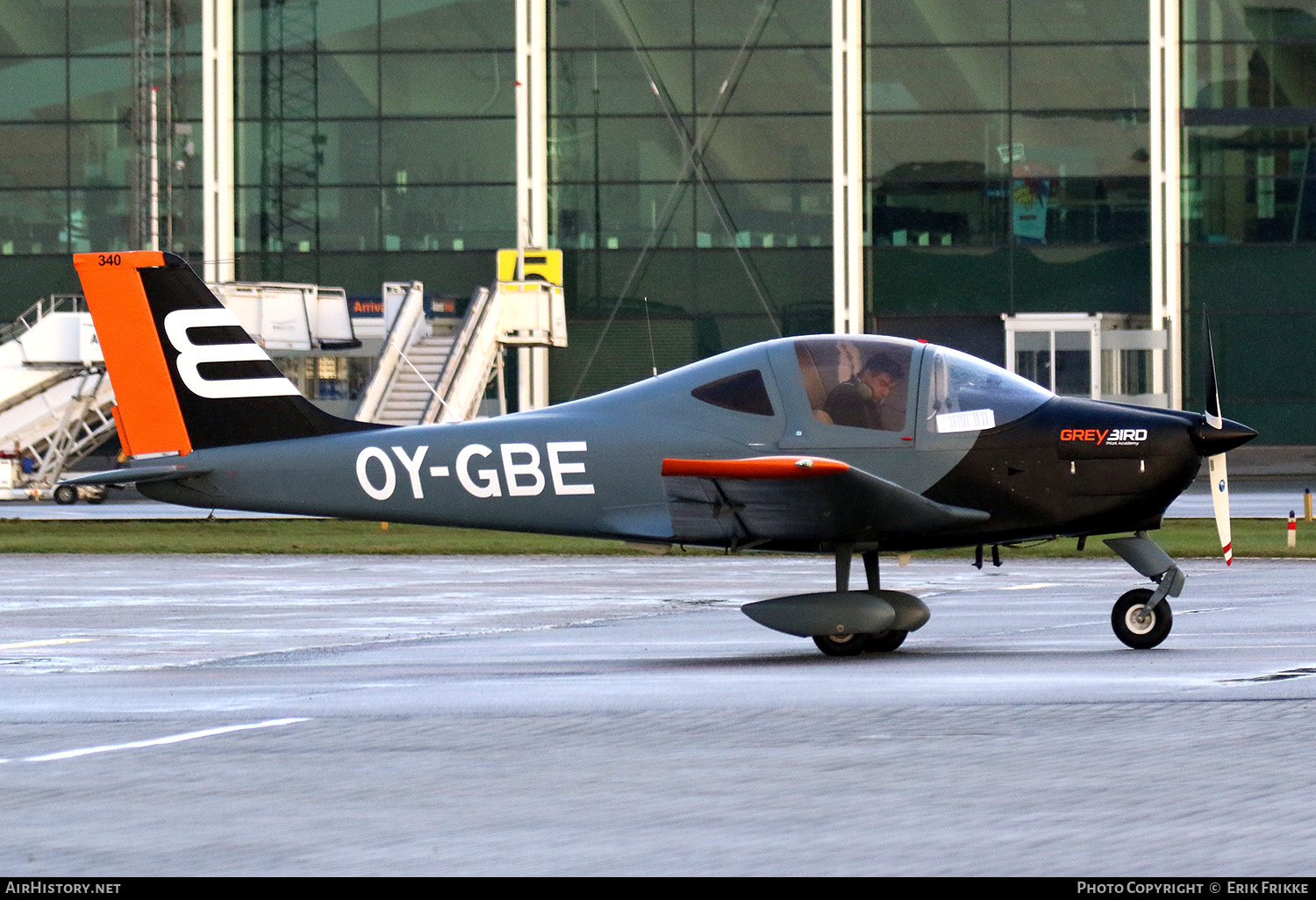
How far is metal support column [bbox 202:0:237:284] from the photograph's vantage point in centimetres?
5425

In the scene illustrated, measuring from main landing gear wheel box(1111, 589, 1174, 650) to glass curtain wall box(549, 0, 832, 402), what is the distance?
131 feet

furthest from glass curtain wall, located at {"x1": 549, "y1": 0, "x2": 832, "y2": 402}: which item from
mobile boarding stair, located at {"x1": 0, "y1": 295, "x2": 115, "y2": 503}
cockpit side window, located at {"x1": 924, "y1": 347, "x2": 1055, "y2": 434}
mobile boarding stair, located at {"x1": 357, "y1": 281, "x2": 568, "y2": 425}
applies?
cockpit side window, located at {"x1": 924, "y1": 347, "x2": 1055, "y2": 434}

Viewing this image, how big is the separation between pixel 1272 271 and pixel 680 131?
56.1 feet

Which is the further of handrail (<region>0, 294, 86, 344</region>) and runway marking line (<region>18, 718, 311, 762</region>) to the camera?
handrail (<region>0, 294, 86, 344</region>)

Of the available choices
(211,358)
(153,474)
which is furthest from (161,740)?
(211,358)

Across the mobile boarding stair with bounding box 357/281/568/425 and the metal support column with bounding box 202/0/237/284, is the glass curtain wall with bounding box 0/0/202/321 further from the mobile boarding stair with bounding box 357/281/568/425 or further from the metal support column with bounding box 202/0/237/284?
the mobile boarding stair with bounding box 357/281/568/425

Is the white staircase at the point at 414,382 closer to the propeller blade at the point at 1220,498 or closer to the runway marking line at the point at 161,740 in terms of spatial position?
the propeller blade at the point at 1220,498

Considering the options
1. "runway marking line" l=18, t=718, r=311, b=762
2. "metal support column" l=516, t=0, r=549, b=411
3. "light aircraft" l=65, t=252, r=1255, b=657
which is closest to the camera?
"runway marking line" l=18, t=718, r=311, b=762

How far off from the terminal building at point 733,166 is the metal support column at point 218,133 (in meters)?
0.09

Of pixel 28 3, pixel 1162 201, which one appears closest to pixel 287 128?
pixel 28 3

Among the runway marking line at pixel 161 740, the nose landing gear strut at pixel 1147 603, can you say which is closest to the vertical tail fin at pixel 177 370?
the runway marking line at pixel 161 740

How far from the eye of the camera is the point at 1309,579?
69.7 ft

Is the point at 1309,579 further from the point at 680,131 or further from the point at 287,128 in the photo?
the point at 287,128

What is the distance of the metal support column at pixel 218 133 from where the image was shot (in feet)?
178
